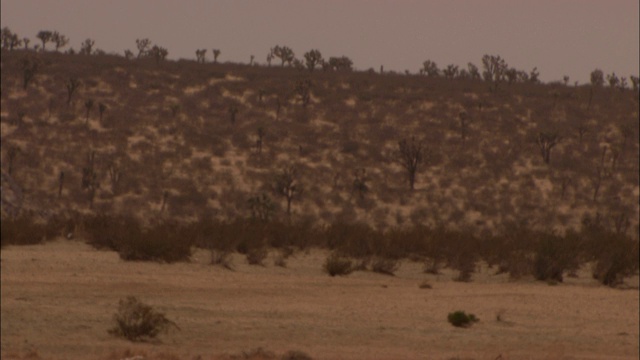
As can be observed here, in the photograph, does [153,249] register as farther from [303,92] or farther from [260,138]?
[303,92]

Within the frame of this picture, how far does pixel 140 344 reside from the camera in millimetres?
15648

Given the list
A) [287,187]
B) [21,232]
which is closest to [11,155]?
[287,187]

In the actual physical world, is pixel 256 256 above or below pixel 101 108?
below

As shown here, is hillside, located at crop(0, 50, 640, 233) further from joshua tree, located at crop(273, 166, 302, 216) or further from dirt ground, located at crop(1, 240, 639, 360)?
dirt ground, located at crop(1, 240, 639, 360)

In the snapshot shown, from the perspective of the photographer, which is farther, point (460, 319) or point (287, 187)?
point (287, 187)

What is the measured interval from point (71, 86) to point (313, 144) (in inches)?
603

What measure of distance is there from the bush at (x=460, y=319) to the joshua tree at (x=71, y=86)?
47752 mm

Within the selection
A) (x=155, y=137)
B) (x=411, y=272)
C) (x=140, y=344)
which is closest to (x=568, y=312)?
(x=411, y=272)

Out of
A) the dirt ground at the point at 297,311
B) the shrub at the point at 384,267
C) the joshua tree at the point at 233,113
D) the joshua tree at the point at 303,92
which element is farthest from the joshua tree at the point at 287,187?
the dirt ground at the point at 297,311

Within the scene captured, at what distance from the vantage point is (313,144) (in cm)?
6009

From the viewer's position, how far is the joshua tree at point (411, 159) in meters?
53.8

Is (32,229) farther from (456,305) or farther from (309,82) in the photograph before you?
(309,82)

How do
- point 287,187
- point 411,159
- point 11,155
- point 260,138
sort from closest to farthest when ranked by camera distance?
point 287,187
point 11,155
point 411,159
point 260,138

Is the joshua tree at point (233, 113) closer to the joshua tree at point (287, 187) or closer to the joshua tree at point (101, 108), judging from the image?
the joshua tree at point (101, 108)
